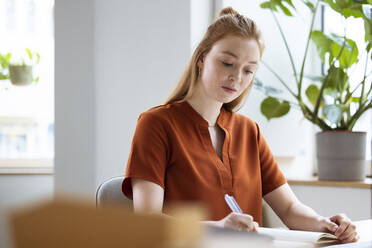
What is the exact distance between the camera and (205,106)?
1.38 meters

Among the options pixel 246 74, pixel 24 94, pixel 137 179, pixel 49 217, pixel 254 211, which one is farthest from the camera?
pixel 24 94

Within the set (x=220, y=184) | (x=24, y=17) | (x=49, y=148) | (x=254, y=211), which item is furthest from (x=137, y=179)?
(x=24, y=17)

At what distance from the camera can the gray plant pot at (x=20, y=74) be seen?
2.95 meters

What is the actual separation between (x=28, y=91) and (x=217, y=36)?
6.73 ft

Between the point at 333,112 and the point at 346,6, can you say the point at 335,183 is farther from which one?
the point at 346,6

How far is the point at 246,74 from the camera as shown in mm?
1279

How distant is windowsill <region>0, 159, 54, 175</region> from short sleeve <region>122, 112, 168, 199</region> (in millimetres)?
1605

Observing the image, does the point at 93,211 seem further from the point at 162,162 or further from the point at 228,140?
the point at 228,140

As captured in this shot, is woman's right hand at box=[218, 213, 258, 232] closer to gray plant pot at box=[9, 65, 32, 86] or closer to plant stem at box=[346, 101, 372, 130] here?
plant stem at box=[346, 101, 372, 130]

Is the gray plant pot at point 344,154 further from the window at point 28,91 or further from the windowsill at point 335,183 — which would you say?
the window at point 28,91

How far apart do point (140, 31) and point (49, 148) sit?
1.08 meters

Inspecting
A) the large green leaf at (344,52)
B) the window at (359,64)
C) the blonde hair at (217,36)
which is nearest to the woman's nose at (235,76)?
the blonde hair at (217,36)

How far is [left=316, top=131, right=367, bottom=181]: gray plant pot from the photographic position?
2174mm

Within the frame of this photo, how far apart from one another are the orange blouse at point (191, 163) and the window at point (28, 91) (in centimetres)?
183
